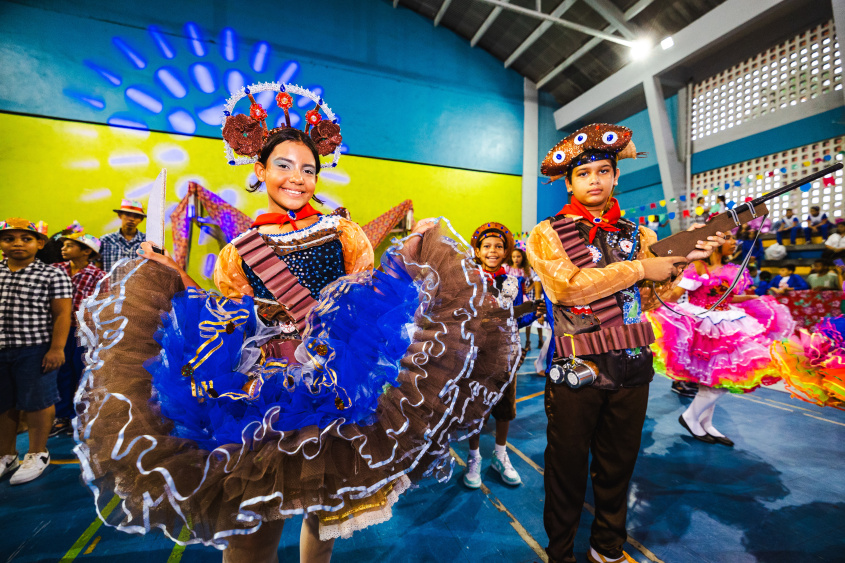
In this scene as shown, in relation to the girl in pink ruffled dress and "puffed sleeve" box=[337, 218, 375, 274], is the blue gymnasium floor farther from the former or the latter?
"puffed sleeve" box=[337, 218, 375, 274]

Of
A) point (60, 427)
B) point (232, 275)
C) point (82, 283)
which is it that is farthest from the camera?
point (82, 283)

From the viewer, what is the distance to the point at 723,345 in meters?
2.84

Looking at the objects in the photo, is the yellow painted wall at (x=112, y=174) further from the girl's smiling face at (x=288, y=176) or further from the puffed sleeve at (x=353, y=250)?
the puffed sleeve at (x=353, y=250)

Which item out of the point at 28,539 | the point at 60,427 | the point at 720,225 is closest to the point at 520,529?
the point at 720,225

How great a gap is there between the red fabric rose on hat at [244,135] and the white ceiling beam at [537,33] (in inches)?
294

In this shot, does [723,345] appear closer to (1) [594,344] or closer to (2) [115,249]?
(1) [594,344]

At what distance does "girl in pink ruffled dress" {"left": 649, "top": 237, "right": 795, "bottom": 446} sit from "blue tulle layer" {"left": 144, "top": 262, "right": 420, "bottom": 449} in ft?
8.08

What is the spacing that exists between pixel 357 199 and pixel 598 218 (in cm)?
623

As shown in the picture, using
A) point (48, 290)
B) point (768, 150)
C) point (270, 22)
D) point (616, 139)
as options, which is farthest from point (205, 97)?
point (768, 150)

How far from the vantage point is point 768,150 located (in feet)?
19.7

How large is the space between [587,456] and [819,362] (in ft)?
4.67

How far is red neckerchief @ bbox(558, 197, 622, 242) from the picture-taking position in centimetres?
170

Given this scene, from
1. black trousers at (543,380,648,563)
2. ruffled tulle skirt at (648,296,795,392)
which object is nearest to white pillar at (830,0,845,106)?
ruffled tulle skirt at (648,296,795,392)

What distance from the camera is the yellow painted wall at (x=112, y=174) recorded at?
5.58 metres
